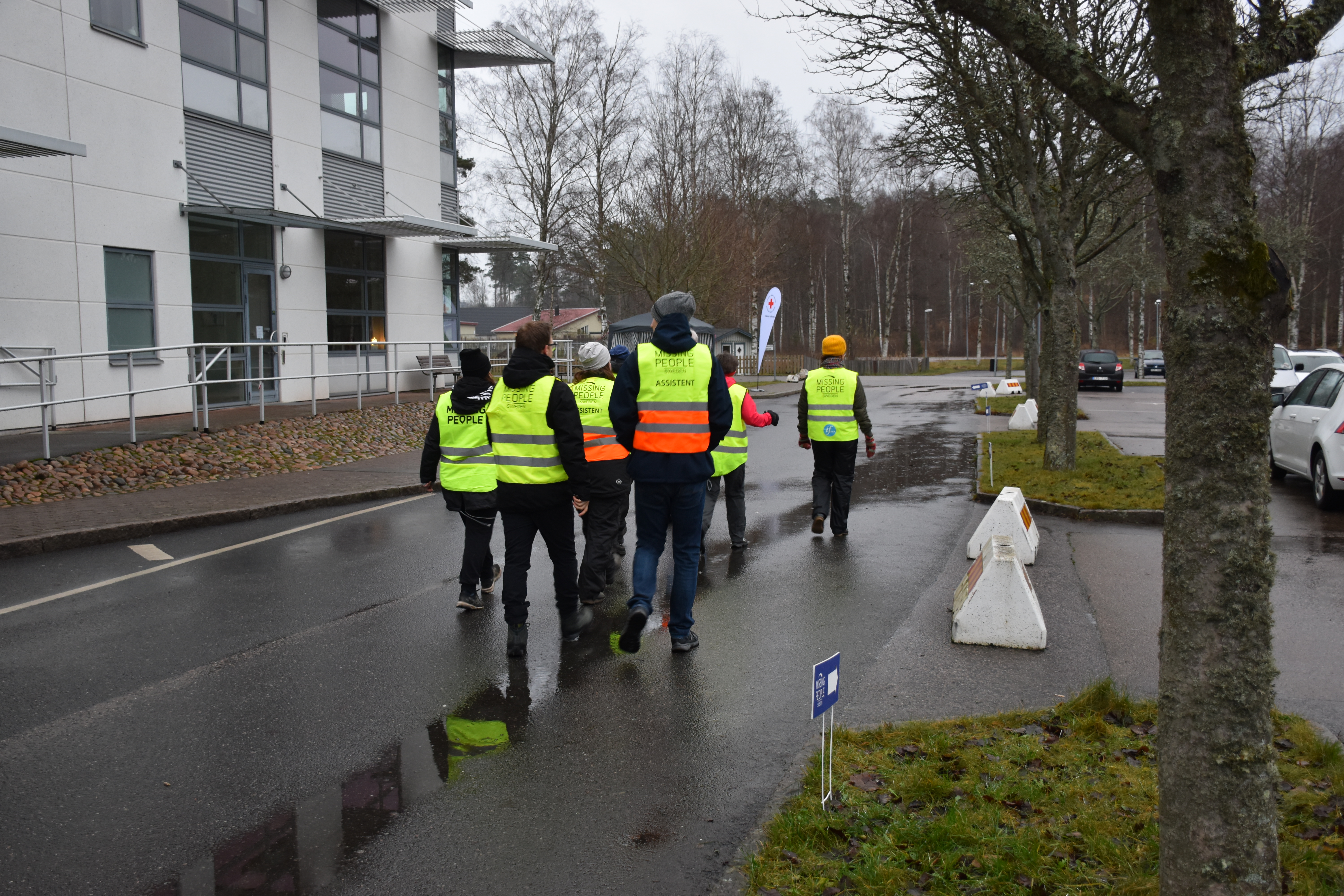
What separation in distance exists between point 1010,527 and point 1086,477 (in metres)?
5.09

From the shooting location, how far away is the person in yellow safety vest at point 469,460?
23.5ft

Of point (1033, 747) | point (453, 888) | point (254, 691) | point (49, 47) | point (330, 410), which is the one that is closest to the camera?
point (453, 888)

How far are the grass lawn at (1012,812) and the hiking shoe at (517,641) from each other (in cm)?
216

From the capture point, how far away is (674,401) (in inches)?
234

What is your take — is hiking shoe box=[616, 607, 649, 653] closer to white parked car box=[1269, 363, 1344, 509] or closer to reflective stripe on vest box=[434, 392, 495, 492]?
reflective stripe on vest box=[434, 392, 495, 492]

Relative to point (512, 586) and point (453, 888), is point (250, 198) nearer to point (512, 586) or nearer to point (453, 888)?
point (512, 586)

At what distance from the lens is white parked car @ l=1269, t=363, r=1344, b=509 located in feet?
35.5

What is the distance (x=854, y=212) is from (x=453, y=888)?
64576 millimetres

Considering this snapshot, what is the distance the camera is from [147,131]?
55.7 feet

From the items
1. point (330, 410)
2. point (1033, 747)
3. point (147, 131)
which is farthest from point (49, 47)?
point (1033, 747)

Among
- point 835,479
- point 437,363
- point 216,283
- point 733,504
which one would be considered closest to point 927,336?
point 437,363

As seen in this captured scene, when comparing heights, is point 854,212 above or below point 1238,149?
above

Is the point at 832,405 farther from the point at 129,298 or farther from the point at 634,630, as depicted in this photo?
the point at 129,298

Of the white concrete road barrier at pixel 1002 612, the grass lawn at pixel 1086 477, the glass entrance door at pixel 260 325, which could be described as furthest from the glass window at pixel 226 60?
the white concrete road barrier at pixel 1002 612
